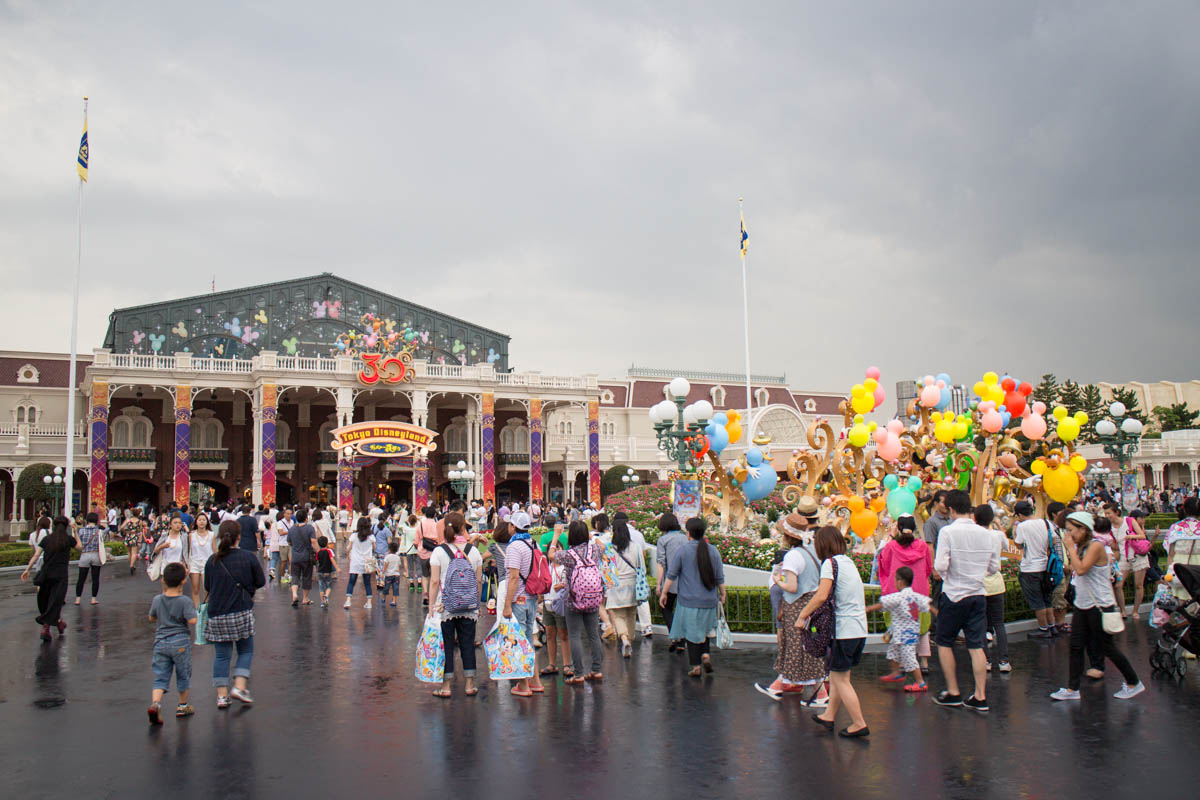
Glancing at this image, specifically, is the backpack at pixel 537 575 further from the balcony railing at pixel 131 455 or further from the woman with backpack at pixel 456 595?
the balcony railing at pixel 131 455

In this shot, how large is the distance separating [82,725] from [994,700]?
25.9ft

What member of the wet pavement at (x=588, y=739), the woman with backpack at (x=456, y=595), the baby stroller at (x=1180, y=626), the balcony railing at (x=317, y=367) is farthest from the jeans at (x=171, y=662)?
the balcony railing at (x=317, y=367)

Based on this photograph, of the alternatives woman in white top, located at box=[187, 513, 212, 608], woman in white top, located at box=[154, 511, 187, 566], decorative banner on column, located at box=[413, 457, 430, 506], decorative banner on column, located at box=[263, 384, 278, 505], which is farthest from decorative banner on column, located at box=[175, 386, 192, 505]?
woman in white top, located at box=[187, 513, 212, 608]

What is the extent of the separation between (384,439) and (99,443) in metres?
11.2

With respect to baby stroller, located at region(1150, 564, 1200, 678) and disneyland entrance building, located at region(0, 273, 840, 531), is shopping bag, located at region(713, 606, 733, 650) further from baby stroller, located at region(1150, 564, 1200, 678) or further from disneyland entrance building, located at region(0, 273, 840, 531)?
disneyland entrance building, located at region(0, 273, 840, 531)

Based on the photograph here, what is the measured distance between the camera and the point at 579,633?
8695 millimetres

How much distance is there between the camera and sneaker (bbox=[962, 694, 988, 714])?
712cm

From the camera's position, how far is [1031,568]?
9969 millimetres

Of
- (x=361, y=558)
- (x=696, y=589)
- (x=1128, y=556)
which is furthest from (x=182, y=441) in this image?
(x=1128, y=556)

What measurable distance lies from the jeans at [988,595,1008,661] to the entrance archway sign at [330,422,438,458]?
29.6m

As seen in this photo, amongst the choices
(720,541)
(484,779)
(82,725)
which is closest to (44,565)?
(82,725)

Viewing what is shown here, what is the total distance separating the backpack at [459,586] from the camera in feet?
26.1

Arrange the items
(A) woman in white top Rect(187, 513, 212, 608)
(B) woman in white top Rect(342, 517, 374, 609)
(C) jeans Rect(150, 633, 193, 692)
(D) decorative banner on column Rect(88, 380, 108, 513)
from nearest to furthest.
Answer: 1. (C) jeans Rect(150, 633, 193, 692)
2. (A) woman in white top Rect(187, 513, 212, 608)
3. (B) woman in white top Rect(342, 517, 374, 609)
4. (D) decorative banner on column Rect(88, 380, 108, 513)

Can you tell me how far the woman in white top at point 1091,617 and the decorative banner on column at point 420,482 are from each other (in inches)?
1234
